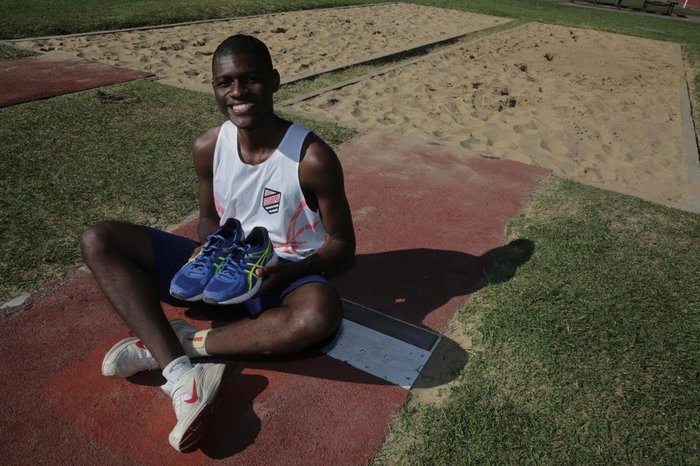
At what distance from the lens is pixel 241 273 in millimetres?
2230

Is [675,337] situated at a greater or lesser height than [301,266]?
lesser

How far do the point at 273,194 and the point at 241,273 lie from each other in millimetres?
486

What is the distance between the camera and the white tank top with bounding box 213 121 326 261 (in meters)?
2.51

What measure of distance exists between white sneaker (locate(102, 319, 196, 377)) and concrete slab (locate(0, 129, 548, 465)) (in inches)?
2.7

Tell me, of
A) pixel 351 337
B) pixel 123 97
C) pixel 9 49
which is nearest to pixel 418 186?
pixel 351 337

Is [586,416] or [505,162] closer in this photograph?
[586,416]

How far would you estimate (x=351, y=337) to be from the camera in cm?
274

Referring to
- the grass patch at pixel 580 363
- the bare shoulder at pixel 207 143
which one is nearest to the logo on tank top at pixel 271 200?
the bare shoulder at pixel 207 143

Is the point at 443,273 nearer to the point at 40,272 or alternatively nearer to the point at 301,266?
the point at 301,266

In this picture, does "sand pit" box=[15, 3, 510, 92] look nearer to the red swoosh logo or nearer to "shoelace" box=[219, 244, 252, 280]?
"shoelace" box=[219, 244, 252, 280]

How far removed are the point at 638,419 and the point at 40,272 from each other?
324 centimetres

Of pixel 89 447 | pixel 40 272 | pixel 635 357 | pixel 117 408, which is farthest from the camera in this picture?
pixel 40 272

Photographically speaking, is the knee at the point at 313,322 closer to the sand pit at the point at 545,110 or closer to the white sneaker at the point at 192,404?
the white sneaker at the point at 192,404

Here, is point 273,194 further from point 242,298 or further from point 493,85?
point 493,85
